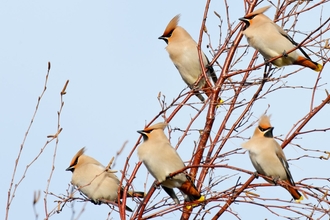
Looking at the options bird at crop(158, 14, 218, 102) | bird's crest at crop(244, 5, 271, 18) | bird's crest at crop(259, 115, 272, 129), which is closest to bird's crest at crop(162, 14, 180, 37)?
bird at crop(158, 14, 218, 102)

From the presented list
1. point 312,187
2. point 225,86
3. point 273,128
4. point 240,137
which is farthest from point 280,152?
point 312,187

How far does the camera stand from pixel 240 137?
452 centimetres

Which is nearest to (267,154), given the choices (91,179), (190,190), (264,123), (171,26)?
(264,123)

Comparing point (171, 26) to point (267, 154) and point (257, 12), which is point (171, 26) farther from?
point (267, 154)

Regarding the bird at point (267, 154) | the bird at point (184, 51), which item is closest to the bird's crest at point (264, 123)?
the bird at point (267, 154)

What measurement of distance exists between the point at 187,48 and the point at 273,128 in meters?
1.55

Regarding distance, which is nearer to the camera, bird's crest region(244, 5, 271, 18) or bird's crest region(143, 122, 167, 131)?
bird's crest region(143, 122, 167, 131)

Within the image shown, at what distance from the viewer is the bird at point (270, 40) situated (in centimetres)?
500

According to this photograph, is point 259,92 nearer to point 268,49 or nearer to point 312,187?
point 268,49

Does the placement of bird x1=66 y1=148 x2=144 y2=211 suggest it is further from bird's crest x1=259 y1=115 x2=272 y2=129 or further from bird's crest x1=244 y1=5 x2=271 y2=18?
bird's crest x1=244 y1=5 x2=271 y2=18

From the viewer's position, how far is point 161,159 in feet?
14.5

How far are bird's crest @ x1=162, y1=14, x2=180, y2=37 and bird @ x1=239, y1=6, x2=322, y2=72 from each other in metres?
1.00

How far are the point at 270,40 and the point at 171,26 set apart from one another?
127 centimetres

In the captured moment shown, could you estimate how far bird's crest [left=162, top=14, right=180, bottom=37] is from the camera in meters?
5.96
